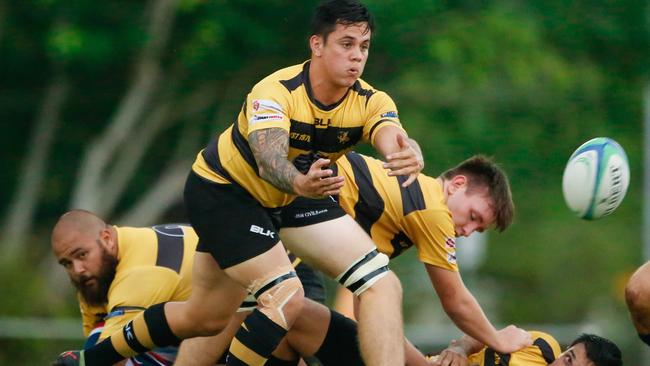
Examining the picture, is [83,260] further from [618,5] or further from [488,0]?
[618,5]

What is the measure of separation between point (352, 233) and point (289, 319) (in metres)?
0.55

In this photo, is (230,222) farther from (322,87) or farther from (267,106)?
(322,87)

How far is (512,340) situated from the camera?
7215 mm

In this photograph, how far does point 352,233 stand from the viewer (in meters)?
6.64

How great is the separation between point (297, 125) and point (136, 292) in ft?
5.65

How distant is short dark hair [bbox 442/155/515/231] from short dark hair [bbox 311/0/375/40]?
1181 millimetres

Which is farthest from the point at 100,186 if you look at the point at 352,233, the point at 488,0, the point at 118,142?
the point at 352,233

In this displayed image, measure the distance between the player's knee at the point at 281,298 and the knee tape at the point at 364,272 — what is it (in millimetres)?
243

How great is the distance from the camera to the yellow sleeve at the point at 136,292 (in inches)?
296

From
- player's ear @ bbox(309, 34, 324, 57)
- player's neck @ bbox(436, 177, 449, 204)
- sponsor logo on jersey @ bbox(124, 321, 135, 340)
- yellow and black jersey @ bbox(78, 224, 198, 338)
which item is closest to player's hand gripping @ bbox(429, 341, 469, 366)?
player's neck @ bbox(436, 177, 449, 204)

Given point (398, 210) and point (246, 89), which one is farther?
point (246, 89)

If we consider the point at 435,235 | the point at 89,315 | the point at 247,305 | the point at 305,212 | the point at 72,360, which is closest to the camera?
the point at 305,212

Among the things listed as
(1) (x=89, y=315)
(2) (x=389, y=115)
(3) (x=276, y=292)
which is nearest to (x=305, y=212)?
(3) (x=276, y=292)

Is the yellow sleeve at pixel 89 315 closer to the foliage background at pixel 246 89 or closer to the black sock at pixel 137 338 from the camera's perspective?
the black sock at pixel 137 338
